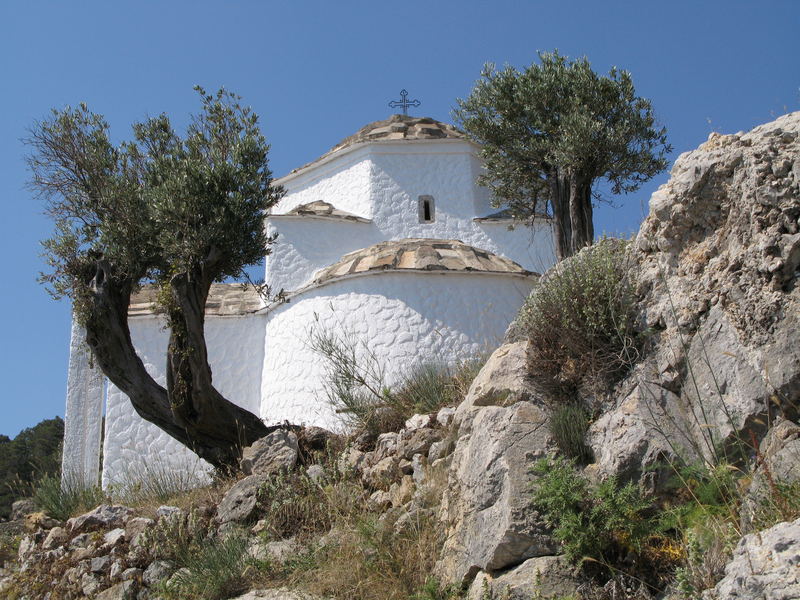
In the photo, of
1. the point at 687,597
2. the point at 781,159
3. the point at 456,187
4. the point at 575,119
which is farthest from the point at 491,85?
the point at 687,597

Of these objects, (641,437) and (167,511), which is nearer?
(641,437)

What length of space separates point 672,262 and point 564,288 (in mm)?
1016

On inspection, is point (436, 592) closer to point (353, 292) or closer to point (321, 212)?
point (353, 292)

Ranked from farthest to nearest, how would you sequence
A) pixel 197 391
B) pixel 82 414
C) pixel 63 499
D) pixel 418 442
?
pixel 82 414 → pixel 63 499 → pixel 197 391 → pixel 418 442

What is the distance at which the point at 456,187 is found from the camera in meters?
16.2

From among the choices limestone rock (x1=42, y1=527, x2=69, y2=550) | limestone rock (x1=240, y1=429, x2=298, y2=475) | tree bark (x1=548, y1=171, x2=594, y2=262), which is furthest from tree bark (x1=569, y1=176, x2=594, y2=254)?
limestone rock (x1=42, y1=527, x2=69, y2=550)

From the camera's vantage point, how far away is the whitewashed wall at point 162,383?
13.5m

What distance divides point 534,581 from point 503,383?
6.92 feet

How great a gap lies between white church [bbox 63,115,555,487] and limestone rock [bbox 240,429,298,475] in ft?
5.54

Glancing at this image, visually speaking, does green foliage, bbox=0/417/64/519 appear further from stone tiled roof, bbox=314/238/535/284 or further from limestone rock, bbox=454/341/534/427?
limestone rock, bbox=454/341/534/427

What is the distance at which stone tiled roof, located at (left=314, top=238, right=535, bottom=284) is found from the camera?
13.0m

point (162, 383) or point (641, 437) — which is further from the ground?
point (162, 383)

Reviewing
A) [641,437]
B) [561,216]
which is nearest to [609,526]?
[641,437]

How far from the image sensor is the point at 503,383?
7453 mm
